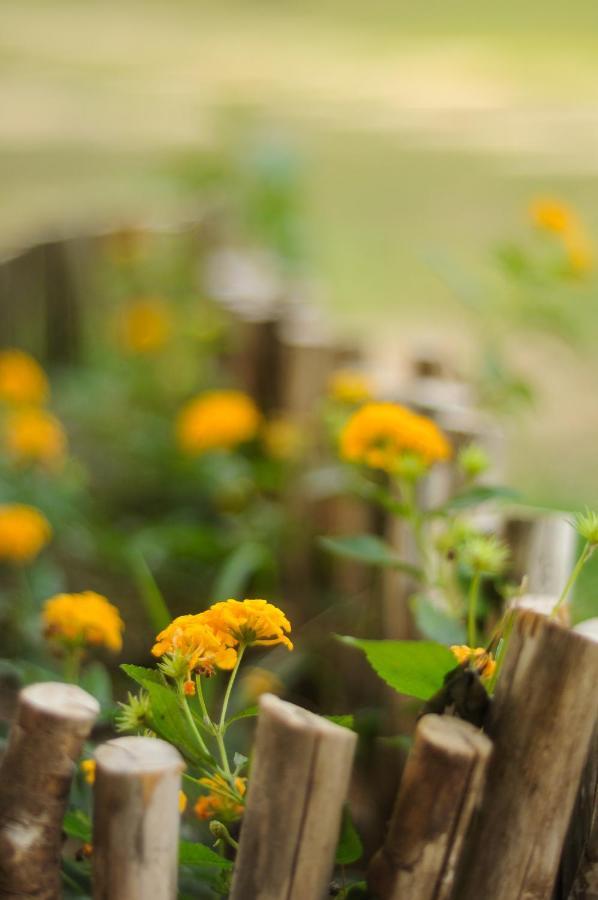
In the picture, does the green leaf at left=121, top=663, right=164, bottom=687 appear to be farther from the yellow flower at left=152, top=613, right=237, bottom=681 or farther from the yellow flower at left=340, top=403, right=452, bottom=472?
the yellow flower at left=340, top=403, right=452, bottom=472

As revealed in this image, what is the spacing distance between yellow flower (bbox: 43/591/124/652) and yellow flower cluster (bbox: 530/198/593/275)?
1.03 meters

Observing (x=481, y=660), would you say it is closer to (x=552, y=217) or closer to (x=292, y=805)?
(x=292, y=805)

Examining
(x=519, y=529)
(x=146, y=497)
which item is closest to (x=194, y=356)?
(x=146, y=497)

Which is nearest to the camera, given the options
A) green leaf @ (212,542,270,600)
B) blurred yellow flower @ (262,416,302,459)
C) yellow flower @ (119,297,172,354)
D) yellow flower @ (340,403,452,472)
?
yellow flower @ (340,403,452,472)

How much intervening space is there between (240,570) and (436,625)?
964 millimetres

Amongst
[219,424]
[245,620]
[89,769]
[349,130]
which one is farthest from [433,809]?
[349,130]

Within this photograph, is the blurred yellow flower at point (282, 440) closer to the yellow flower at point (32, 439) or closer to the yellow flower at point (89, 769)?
the yellow flower at point (32, 439)

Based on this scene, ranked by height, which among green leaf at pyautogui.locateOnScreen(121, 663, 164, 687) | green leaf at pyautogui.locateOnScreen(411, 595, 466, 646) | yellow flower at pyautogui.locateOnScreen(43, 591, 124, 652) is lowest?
yellow flower at pyautogui.locateOnScreen(43, 591, 124, 652)

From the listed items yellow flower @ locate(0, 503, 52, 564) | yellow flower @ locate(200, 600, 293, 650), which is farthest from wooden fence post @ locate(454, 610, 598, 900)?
yellow flower @ locate(0, 503, 52, 564)

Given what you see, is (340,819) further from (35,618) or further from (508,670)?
(35,618)

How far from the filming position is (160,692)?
0.74m

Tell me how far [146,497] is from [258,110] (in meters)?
2.84

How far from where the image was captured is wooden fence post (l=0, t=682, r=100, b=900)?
0.73m

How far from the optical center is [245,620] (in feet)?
2.39
